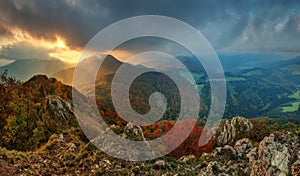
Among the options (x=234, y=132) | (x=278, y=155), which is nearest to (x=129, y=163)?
(x=278, y=155)

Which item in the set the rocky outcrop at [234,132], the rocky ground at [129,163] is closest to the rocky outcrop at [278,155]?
the rocky ground at [129,163]

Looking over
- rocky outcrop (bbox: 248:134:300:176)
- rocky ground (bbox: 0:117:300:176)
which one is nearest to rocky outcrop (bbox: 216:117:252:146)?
rocky ground (bbox: 0:117:300:176)

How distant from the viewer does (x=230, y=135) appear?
4912cm

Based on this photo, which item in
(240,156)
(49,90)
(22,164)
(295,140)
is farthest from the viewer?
(49,90)

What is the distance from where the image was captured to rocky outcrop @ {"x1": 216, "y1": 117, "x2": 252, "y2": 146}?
47.9 meters

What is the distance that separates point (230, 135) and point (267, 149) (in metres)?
31.4

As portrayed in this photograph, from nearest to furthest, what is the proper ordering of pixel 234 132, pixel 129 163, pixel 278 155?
1. pixel 278 155
2. pixel 129 163
3. pixel 234 132

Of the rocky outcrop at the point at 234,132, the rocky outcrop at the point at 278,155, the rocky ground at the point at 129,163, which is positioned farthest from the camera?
the rocky outcrop at the point at 234,132

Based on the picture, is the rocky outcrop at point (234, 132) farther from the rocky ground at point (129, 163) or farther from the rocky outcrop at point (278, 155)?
the rocky outcrop at point (278, 155)

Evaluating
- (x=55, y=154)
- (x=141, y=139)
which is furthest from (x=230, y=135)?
(x=55, y=154)

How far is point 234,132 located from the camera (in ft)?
160

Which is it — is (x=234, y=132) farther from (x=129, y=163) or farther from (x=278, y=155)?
(x=129, y=163)

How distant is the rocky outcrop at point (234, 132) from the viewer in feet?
157

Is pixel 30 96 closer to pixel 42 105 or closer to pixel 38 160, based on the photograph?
pixel 42 105
